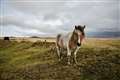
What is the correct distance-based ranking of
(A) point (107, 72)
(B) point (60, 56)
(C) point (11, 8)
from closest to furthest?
(A) point (107, 72) → (B) point (60, 56) → (C) point (11, 8)

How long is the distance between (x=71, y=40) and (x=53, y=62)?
0.43 m

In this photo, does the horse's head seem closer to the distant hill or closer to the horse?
the horse

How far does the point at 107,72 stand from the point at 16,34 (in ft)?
4.95

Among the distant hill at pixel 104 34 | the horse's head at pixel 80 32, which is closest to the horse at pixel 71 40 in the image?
the horse's head at pixel 80 32

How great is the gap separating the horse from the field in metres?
0.10

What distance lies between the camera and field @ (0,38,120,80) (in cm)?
286

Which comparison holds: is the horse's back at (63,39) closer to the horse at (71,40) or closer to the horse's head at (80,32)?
the horse at (71,40)

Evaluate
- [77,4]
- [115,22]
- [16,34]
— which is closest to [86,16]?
[77,4]

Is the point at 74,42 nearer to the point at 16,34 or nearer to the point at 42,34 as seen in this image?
the point at 42,34

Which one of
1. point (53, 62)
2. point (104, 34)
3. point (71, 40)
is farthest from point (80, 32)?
point (53, 62)

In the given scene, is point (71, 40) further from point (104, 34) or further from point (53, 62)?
point (104, 34)

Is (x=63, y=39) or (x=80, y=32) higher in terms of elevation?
(x=80, y=32)

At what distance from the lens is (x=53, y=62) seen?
304cm

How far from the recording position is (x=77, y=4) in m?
3.15
